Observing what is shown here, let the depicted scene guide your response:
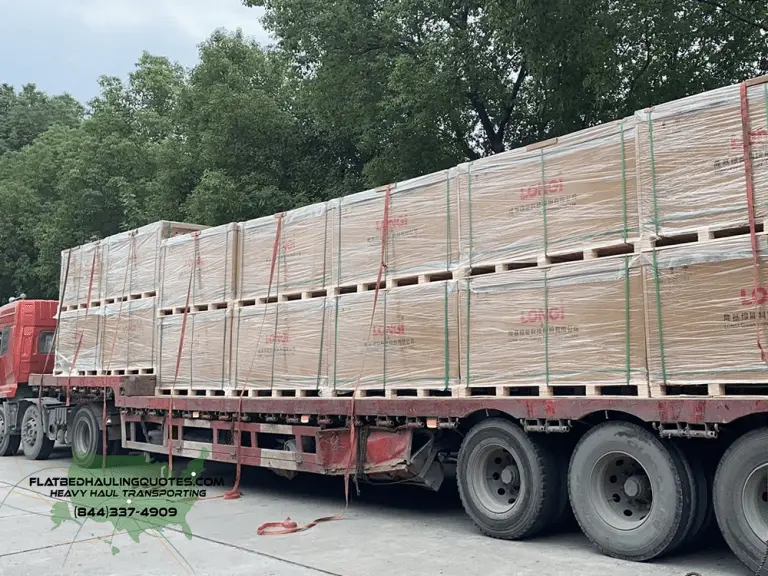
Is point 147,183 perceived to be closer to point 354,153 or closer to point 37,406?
point 354,153

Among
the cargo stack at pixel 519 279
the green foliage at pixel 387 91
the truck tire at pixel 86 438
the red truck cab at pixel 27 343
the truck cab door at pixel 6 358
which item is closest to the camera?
the cargo stack at pixel 519 279

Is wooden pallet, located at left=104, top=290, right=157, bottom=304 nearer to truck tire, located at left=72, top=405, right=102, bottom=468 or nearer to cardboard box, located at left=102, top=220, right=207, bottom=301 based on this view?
cardboard box, located at left=102, top=220, right=207, bottom=301

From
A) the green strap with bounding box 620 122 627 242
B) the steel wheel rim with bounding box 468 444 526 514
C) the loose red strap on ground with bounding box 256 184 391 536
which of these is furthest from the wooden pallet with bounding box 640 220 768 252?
the loose red strap on ground with bounding box 256 184 391 536

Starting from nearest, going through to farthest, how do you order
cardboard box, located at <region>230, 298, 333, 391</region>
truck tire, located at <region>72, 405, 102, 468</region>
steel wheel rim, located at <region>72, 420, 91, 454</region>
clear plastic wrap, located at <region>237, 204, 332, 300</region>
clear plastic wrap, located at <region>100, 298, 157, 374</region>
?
cardboard box, located at <region>230, 298, 333, 391</region>
clear plastic wrap, located at <region>237, 204, 332, 300</region>
clear plastic wrap, located at <region>100, 298, 157, 374</region>
truck tire, located at <region>72, 405, 102, 468</region>
steel wheel rim, located at <region>72, 420, 91, 454</region>

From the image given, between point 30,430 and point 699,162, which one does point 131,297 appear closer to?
point 30,430

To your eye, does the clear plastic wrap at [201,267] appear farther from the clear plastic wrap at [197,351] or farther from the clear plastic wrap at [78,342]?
the clear plastic wrap at [78,342]

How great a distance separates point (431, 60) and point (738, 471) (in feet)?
32.7

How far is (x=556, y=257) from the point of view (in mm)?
6480

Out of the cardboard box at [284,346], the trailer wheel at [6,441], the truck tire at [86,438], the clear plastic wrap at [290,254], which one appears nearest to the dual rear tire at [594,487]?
the cardboard box at [284,346]

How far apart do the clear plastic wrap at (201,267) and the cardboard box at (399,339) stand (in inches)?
86.6

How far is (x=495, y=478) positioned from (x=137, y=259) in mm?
7058

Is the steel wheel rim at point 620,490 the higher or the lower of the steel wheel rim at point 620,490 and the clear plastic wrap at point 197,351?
the lower

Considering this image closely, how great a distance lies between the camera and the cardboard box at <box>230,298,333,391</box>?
853 cm

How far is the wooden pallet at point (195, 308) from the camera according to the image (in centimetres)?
1002
